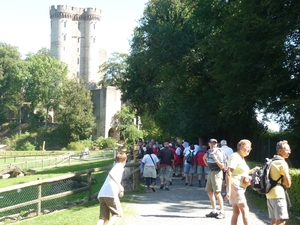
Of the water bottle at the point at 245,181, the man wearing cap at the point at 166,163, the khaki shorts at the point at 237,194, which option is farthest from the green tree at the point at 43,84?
the water bottle at the point at 245,181

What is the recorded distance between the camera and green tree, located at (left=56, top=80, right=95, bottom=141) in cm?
6925

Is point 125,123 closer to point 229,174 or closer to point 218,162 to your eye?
point 218,162

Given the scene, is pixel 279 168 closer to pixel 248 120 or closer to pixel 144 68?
pixel 248 120

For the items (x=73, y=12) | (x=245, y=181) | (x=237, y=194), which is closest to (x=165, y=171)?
(x=237, y=194)

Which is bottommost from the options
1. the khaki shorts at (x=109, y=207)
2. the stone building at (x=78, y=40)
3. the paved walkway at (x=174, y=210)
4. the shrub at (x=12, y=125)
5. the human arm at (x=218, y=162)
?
the paved walkway at (x=174, y=210)

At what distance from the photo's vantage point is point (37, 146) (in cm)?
7112

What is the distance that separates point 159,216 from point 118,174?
10.7 ft

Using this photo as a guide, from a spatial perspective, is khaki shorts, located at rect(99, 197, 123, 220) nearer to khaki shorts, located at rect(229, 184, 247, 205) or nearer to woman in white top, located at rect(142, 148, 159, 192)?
khaki shorts, located at rect(229, 184, 247, 205)

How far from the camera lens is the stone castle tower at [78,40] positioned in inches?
3792

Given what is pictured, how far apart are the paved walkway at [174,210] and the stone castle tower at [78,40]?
271ft

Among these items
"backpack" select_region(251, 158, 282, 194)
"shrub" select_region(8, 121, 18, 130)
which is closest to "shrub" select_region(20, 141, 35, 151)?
"shrub" select_region(8, 121, 18, 130)

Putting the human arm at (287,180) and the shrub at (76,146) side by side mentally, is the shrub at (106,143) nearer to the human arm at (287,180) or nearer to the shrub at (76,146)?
the shrub at (76,146)

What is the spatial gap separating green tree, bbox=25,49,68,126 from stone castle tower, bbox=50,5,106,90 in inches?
517

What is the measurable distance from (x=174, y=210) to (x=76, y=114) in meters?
58.1
